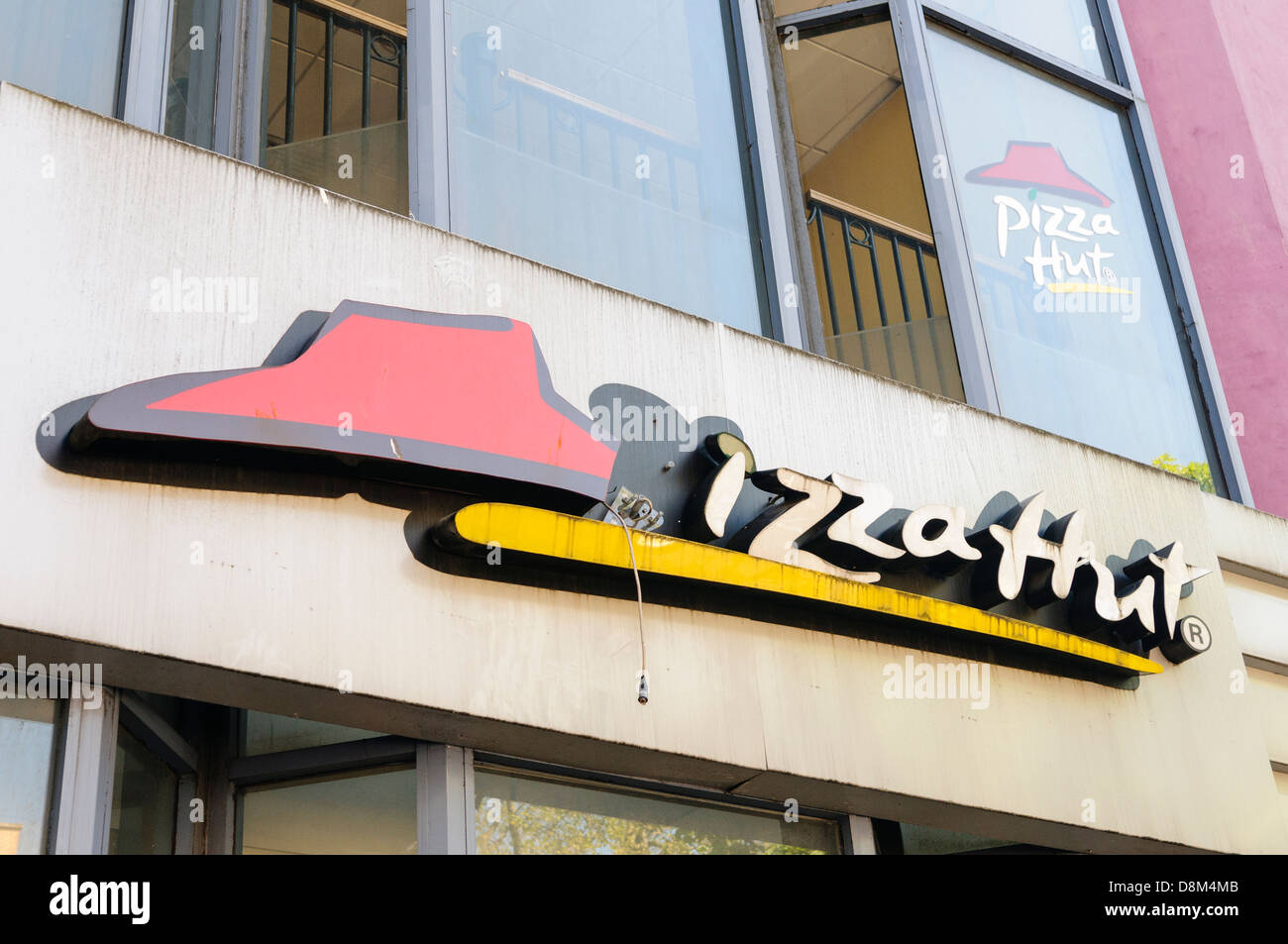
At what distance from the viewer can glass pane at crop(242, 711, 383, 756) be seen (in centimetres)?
586

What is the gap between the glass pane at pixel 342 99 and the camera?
270 inches

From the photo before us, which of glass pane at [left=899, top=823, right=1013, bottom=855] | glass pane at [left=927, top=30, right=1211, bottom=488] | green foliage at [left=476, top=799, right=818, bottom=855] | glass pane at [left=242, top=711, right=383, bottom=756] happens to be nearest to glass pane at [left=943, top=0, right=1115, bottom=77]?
glass pane at [left=927, top=30, right=1211, bottom=488]

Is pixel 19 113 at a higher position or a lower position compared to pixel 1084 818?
higher

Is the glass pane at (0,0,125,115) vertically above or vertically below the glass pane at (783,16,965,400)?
below

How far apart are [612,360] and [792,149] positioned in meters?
2.60

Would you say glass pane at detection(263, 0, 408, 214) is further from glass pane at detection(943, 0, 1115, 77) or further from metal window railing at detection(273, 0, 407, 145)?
glass pane at detection(943, 0, 1115, 77)

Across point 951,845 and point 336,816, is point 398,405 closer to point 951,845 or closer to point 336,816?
point 336,816

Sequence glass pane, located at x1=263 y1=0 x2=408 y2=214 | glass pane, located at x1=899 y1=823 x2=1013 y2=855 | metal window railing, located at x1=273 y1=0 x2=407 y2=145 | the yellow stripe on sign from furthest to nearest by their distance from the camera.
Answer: glass pane, located at x1=899 y1=823 x2=1013 y2=855
metal window railing, located at x1=273 y1=0 x2=407 y2=145
glass pane, located at x1=263 y1=0 x2=408 y2=214
the yellow stripe on sign

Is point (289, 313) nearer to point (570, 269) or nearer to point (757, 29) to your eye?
point (570, 269)

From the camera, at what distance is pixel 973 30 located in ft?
32.6

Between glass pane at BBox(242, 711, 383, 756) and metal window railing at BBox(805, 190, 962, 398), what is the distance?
4418mm

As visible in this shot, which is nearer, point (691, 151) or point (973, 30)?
point (691, 151)
